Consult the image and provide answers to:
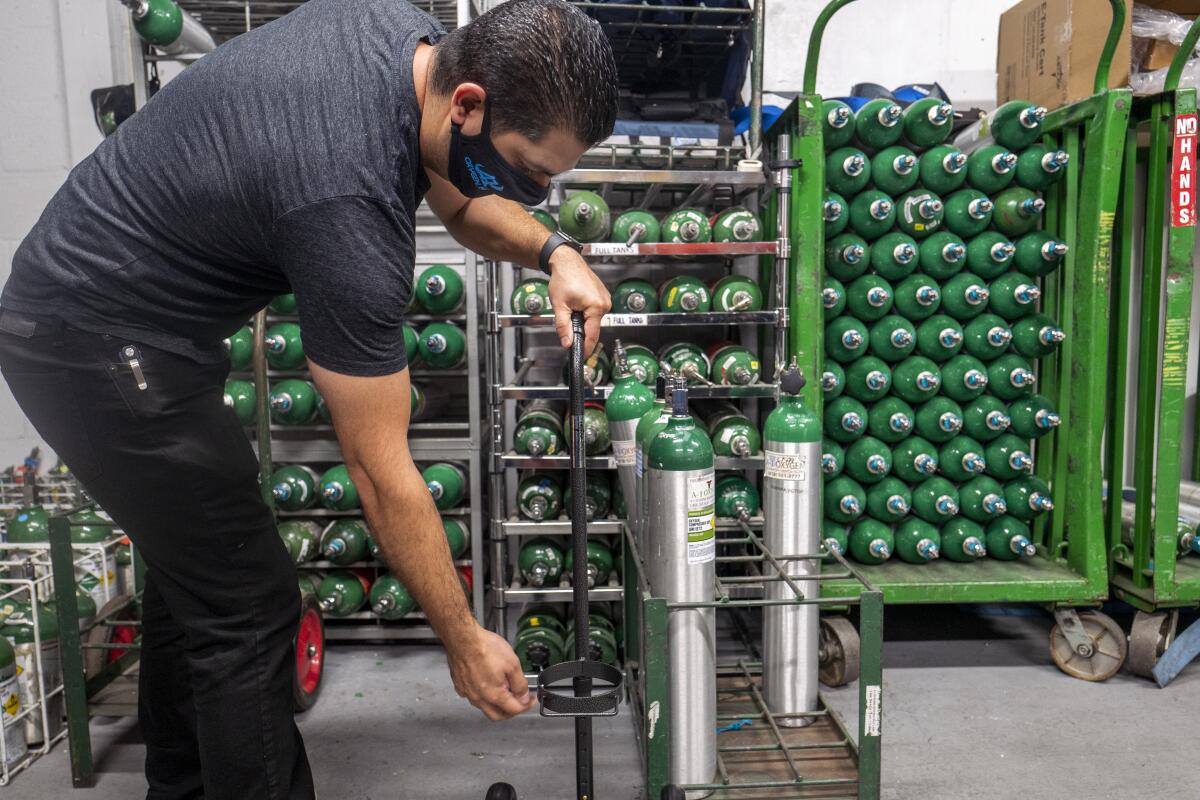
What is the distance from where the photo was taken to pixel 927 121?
260 cm

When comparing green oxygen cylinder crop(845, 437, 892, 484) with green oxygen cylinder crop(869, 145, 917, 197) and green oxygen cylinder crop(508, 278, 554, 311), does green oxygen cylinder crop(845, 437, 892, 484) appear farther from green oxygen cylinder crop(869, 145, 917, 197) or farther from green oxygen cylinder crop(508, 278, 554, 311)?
green oxygen cylinder crop(508, 278, 554, 311)

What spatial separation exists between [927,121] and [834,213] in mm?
416

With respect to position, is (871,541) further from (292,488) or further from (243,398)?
(243,398)

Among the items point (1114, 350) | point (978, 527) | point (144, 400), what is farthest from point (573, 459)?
point (1114, 350)

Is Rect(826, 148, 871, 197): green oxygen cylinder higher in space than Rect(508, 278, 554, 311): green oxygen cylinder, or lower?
higher

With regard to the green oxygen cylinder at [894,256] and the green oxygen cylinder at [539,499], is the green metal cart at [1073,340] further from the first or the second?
the green oxygen cylinder at [539,499]

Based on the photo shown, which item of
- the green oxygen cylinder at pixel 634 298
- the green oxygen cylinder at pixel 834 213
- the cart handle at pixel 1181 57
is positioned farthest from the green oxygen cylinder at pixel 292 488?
the cart handle at pixel 1181 57

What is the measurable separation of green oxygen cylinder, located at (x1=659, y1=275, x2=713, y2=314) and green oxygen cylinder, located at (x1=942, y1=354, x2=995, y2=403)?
0.84 meters

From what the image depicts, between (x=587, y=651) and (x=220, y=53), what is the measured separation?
3.81 feet

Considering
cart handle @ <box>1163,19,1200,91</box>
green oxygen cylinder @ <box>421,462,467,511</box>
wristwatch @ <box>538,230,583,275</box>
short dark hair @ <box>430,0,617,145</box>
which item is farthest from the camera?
green oxygen cylinder @ <box>421,462,467,511</box>

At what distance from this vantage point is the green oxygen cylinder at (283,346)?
2.69m

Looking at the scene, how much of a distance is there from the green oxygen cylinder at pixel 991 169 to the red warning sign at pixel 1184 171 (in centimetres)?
44

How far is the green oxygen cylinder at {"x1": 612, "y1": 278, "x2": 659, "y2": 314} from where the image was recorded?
2.59 meters

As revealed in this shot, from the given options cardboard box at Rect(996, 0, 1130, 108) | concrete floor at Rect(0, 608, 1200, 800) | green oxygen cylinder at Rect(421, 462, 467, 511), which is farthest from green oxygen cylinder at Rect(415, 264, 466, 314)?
cardboard box at Rect(996, 0, 1130, 108)
